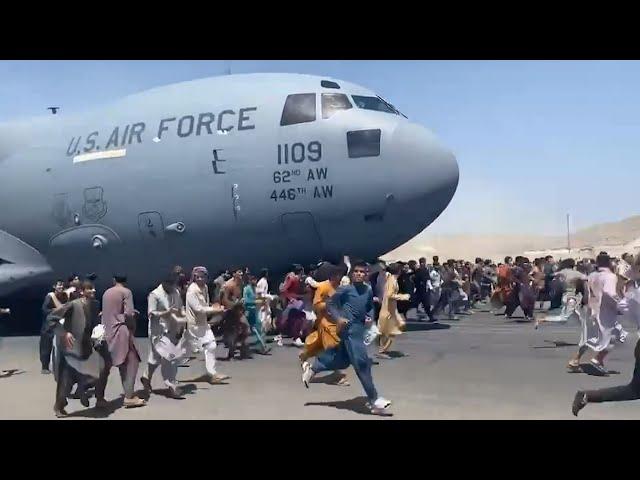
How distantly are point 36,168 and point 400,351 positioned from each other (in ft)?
31.3

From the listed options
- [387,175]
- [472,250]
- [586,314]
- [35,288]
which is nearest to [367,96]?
[387,175]

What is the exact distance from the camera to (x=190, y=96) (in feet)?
48.6

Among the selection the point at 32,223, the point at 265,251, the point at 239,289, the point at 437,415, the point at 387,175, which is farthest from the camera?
the point at 32,223

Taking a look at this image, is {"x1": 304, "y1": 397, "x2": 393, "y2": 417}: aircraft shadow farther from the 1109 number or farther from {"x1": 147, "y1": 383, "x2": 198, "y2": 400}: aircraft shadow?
the 1109 number

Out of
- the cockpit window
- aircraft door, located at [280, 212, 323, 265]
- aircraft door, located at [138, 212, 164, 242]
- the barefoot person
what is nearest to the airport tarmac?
the barefoot person

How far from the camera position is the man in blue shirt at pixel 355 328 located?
8031 mm

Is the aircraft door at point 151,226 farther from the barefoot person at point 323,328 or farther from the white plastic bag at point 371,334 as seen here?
the barefoot person at point 323,328

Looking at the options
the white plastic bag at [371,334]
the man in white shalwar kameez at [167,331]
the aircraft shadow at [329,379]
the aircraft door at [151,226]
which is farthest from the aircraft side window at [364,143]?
the man in white shalwar kameez at [167,331]

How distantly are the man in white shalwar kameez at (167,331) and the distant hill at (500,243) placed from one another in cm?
9511

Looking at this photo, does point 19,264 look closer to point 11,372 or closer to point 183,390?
point 11,372

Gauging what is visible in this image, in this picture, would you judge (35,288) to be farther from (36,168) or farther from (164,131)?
(164,131)

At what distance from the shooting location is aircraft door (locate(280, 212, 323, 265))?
44.1 feet

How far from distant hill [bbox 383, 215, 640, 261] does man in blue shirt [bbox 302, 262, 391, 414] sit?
3770 inches

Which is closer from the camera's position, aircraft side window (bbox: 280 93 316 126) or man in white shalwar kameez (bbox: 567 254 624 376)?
man in white shalwar kameez (bbox: 567 254 624 376)
